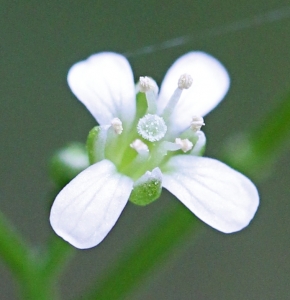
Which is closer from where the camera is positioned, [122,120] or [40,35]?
[122,120]

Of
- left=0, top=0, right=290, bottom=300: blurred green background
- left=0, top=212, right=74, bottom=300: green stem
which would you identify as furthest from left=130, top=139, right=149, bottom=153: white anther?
left=0, top=0, right=290, bottom=300: blurred green background

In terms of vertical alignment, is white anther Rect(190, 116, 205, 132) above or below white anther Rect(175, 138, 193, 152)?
above

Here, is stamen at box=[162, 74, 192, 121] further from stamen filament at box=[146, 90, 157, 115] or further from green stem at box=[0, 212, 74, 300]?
green stem at box=[0, 212, 74, 300]

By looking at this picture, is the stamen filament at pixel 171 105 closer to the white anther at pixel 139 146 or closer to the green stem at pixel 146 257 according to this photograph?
the white anther at pixel 139 146

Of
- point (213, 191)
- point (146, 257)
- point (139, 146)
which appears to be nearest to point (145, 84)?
point (139, 146)

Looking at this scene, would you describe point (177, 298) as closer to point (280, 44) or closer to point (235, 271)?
point (235, 271)

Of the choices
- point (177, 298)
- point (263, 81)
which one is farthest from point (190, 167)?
point (263, 81)
